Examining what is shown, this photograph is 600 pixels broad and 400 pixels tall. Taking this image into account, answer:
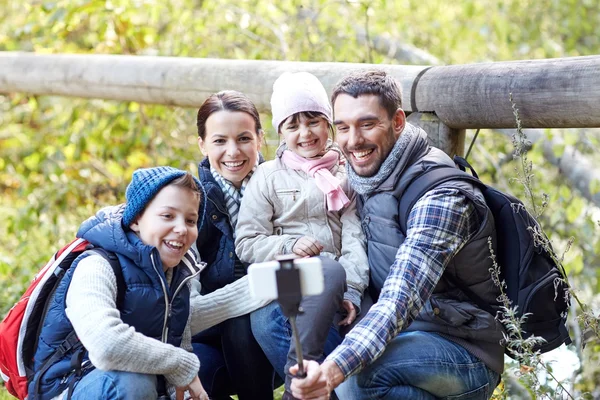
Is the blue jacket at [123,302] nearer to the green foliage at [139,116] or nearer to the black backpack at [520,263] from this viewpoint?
the black backpack at [520,263]

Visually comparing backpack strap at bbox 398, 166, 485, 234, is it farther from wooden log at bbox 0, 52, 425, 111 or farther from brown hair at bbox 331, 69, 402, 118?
wooden log at bbox 0, 52, 425, 111

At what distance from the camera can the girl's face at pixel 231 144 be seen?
3.24 m

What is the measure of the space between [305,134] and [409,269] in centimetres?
75

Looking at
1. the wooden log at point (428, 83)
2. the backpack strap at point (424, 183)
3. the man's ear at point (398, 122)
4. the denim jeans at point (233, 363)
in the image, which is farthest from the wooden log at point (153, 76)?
the denim jeans at point (233, 363)

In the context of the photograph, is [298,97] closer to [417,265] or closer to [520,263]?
[417,265]

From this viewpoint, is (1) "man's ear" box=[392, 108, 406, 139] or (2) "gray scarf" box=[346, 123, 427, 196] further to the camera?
(1) "man's ear" box=[392, 108, 406, 139]

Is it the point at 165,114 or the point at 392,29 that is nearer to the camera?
the point at 165,114

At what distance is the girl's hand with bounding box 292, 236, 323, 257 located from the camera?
9.83 feet

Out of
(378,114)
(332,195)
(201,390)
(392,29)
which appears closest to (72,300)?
(201,390)

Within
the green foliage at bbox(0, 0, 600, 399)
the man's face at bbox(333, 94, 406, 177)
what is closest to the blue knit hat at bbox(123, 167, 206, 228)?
the man's face at bbox(333, 94, 406, 177)

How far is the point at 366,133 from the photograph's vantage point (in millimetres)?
2939

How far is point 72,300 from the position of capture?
2641mm

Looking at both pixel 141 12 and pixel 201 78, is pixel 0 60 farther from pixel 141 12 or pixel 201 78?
pixel 201 78

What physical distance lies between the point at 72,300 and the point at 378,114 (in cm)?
117
